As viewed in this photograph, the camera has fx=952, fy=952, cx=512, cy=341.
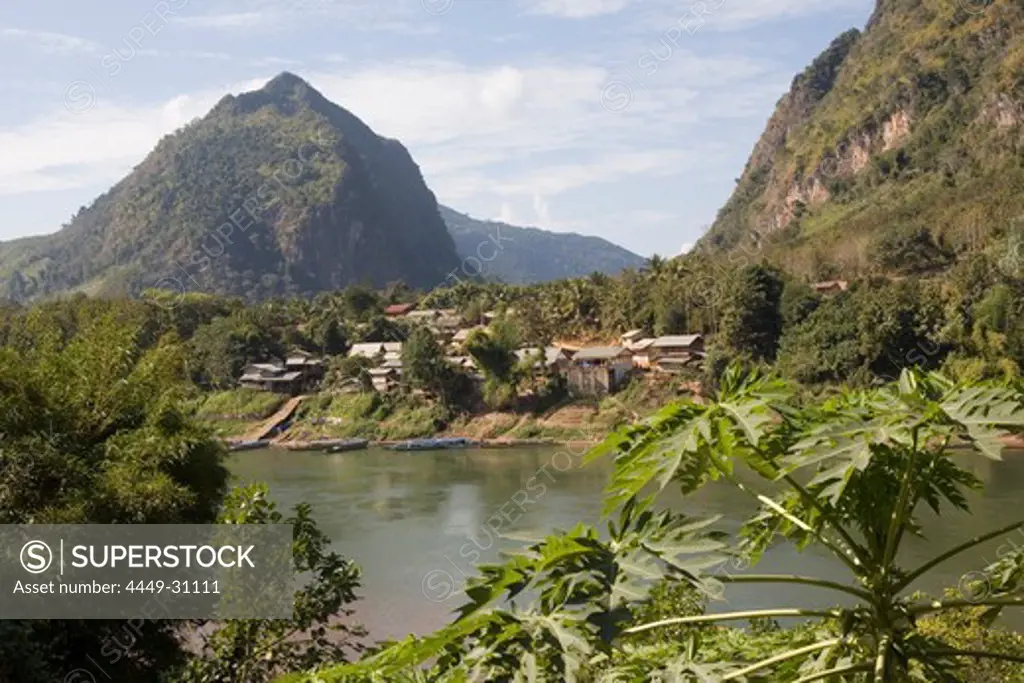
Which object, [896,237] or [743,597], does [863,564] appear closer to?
[743,597]

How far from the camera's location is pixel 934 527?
1245cm

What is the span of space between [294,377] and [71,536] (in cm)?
2717

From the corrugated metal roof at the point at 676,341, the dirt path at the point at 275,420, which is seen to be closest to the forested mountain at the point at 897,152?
the corrugated metal roof at the point at 676,341

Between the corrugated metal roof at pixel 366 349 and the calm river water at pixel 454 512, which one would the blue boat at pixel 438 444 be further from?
the corrugated metal roof at pixel 366 349

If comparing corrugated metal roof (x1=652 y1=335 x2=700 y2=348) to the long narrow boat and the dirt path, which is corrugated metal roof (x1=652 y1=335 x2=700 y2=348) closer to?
the long narrow boat

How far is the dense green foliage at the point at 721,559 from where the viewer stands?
52.4 inches

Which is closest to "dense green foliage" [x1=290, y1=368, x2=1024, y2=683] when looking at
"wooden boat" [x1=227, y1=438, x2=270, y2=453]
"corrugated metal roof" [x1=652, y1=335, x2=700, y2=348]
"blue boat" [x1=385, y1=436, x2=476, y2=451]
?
"blue boat" [x1=385, y1=436, x2=476, y2=451]

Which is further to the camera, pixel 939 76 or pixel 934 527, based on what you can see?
pixel 939 76

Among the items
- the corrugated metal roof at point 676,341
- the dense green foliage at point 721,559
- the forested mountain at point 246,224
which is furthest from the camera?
the forested mountain at point 246,224

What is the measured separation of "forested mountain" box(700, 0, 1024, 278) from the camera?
2962 centimetres

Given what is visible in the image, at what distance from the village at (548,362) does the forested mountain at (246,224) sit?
27.2 metres

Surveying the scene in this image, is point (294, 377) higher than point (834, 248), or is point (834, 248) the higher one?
point (834, 248)

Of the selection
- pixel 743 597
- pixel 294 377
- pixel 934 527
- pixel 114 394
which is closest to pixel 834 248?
pixel 294 377

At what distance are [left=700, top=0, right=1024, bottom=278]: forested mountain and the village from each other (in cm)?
721
